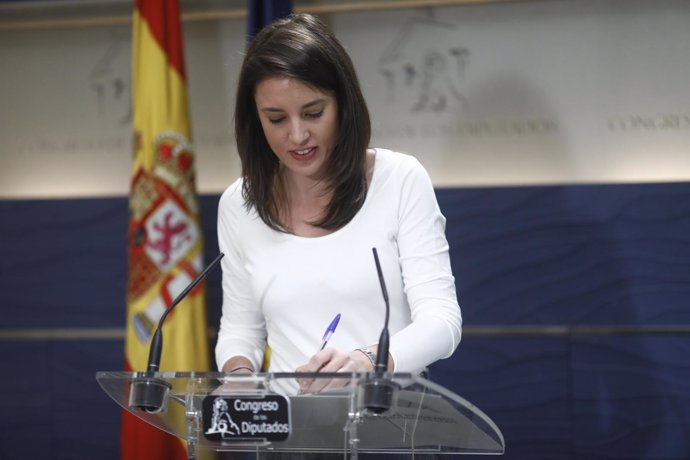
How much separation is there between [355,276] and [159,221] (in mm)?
1922

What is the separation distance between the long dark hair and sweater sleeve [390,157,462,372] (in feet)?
0.36

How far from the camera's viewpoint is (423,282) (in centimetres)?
193

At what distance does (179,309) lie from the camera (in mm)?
3744

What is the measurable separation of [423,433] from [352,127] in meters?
0.70

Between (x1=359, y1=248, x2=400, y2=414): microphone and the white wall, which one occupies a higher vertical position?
the white wall

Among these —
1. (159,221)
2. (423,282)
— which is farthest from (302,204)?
(159,221)

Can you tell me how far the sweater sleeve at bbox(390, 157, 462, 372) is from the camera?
5.89 ft

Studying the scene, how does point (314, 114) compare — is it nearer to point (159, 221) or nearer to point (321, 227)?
point (321, 227)

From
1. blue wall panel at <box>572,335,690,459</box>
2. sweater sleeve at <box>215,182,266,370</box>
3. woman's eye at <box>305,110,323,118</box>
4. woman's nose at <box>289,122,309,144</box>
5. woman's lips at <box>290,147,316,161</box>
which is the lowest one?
blue wall panel at <box>572,335,690,459</box>

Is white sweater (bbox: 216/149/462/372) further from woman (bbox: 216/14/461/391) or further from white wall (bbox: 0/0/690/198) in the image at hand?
white wall (bbox: 0/0/690/198)

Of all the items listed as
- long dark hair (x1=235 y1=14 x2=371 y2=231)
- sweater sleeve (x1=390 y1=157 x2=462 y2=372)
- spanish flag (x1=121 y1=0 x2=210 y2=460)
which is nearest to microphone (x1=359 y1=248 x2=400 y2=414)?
sweater sleeve (x1=390 y1=157 x2=462 y2=372)

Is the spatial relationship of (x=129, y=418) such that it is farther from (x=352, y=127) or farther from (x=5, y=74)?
(x=352, y=127)

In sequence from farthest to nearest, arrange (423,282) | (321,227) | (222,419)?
(321,227)
(423,282)
(222,419)

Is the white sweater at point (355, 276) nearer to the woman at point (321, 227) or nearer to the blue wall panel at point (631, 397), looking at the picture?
the woman at point (321, 227)
